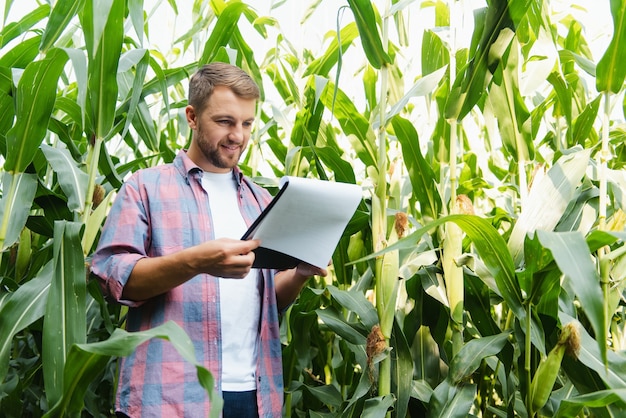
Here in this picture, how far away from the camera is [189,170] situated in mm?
1330

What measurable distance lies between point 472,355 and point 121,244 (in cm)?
69

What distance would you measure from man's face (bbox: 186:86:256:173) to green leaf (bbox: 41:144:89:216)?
29 centimetres

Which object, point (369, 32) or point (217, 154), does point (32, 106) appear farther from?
point (369, 32)

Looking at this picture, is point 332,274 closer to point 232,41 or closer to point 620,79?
point 232,41

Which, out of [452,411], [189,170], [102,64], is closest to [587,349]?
[452,411]

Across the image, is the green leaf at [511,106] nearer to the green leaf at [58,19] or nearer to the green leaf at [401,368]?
the green leaf at [401,368]

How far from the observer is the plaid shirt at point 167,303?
3.82 ft

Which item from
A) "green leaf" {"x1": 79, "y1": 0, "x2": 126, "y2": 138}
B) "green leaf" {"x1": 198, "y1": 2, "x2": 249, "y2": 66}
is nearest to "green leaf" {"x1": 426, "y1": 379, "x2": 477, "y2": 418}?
"green leaf" {"x1": 79, "y1": 0, "x2": 126, "y2": 138}

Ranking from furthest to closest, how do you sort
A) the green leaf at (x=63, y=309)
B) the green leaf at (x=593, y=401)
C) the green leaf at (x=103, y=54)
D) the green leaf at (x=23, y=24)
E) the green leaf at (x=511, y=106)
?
the green leaf at (x=23, y=24), the green leaf at (x=511, y=106), the green leaf at (x=103, y=54), the green leaf at (x=63, y=309), the green leaf at (x=593, y=401)

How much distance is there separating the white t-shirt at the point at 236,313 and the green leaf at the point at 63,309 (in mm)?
261

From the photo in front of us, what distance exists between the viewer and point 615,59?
1210mm

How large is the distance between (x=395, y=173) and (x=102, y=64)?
2.41ft

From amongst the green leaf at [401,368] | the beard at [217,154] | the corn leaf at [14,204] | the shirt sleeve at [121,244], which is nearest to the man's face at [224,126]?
the beard at [217,154]

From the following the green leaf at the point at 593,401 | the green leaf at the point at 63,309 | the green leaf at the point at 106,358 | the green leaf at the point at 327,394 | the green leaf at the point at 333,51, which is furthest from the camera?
the green leaf at the point at 333,51
